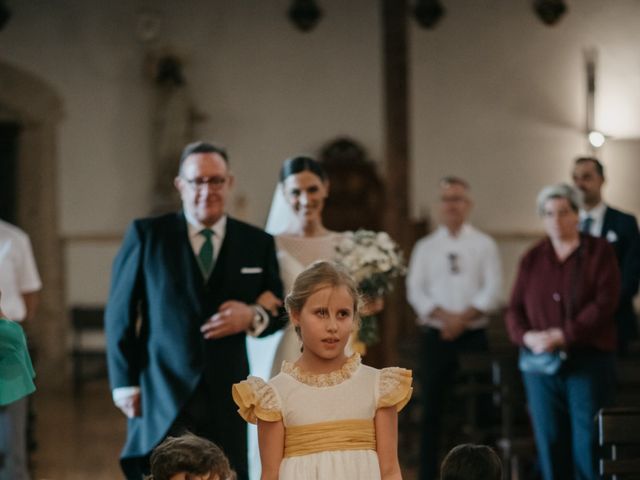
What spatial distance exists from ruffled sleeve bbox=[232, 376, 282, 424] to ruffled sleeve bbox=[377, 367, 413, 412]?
29 cm

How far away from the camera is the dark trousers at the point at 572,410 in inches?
228

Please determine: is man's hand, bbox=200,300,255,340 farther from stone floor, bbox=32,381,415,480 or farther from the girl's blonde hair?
stone floor, bbox=32,381,415,480

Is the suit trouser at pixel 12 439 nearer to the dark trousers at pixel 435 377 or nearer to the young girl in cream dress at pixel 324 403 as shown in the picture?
the dark trousers at pixel 435 377

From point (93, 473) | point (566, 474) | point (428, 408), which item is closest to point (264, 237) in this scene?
point (566, 474)

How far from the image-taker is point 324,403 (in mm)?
3412

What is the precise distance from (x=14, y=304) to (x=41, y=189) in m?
7.11

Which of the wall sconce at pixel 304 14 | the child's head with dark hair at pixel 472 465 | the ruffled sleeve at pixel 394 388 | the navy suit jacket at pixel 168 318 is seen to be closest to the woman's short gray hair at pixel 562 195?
the navy suit jacket at pixel 168 318

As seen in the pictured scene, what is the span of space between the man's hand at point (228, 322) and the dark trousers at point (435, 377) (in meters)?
2.86

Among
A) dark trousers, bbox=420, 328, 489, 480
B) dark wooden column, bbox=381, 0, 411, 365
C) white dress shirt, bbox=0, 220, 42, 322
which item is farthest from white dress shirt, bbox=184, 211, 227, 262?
dark wooden column, bbox=381, 0, 411, 365

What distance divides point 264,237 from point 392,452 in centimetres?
159

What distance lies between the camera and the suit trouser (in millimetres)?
6117

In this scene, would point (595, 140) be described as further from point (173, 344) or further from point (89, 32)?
point (173, 344)

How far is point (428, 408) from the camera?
23.9 feet

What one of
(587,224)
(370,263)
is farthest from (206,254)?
(587,224)
